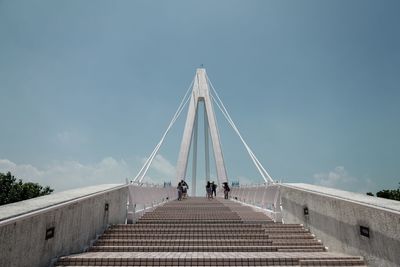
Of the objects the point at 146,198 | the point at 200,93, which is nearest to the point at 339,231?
the point at 146,198

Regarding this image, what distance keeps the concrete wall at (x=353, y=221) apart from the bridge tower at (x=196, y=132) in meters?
16.9

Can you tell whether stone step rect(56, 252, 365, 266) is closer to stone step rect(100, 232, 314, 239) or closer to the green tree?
stone step rect(100, 232, 314, 239)

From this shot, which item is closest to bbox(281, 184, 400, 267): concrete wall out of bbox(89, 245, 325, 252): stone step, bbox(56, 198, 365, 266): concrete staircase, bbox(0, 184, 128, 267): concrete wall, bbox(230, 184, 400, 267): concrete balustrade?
bbox(230, 184, 400, 267): concrete balustrade

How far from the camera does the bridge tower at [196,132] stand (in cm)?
2305

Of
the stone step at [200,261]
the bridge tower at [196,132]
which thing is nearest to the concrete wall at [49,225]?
the stone step at [200,261]

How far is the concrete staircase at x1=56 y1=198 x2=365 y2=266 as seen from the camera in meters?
3.74

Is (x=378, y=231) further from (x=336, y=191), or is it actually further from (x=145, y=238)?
(x=145, y=238)

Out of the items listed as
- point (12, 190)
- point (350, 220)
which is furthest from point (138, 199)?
point (12, 190)

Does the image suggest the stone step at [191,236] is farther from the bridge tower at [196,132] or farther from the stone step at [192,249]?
the bridge tower at [196,132]

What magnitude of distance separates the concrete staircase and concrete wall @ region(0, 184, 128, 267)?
25cm

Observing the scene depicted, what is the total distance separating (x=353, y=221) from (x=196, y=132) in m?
25.9

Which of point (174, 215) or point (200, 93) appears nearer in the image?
point (174, 215)

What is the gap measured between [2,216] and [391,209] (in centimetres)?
454

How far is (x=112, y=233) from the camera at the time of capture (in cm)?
533
